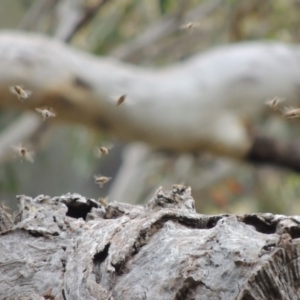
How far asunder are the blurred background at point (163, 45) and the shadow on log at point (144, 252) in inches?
133

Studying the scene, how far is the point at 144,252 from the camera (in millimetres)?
959

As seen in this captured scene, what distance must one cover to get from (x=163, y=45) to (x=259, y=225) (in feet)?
15.9

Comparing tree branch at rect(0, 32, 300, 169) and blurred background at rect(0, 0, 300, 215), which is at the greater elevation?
blurred background at rect(0, 0, 300, 215)

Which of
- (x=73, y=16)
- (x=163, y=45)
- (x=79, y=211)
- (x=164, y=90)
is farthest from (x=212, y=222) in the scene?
(x=163, y=45)

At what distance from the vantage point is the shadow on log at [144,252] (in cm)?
85

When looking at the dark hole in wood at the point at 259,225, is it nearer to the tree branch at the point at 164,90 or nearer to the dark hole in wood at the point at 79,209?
the dark hole in wood at the point at 79,209

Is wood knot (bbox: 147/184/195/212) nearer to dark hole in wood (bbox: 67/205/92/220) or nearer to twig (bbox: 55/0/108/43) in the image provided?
dark hole in wood (bbox: 67/205/92/220)

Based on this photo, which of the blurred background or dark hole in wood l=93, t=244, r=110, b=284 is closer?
dark hole in wood l=93, t=244, r=110, b=284

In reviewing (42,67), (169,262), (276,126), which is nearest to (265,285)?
(169,262)

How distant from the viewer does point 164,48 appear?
5734 mm

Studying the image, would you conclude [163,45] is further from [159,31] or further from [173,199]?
[173,199]

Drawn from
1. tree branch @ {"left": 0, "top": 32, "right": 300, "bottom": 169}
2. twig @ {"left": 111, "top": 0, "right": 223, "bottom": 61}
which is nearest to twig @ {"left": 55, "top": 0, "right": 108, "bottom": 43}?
twig @ {"left": 111, "top": 0, "right": 223, "bottom": 61}

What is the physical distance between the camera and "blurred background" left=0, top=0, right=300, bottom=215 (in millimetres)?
4828

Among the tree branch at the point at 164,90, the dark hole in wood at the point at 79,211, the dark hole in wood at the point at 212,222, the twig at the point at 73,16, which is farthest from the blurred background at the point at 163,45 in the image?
the dark hole in wood at the point at 212,222
